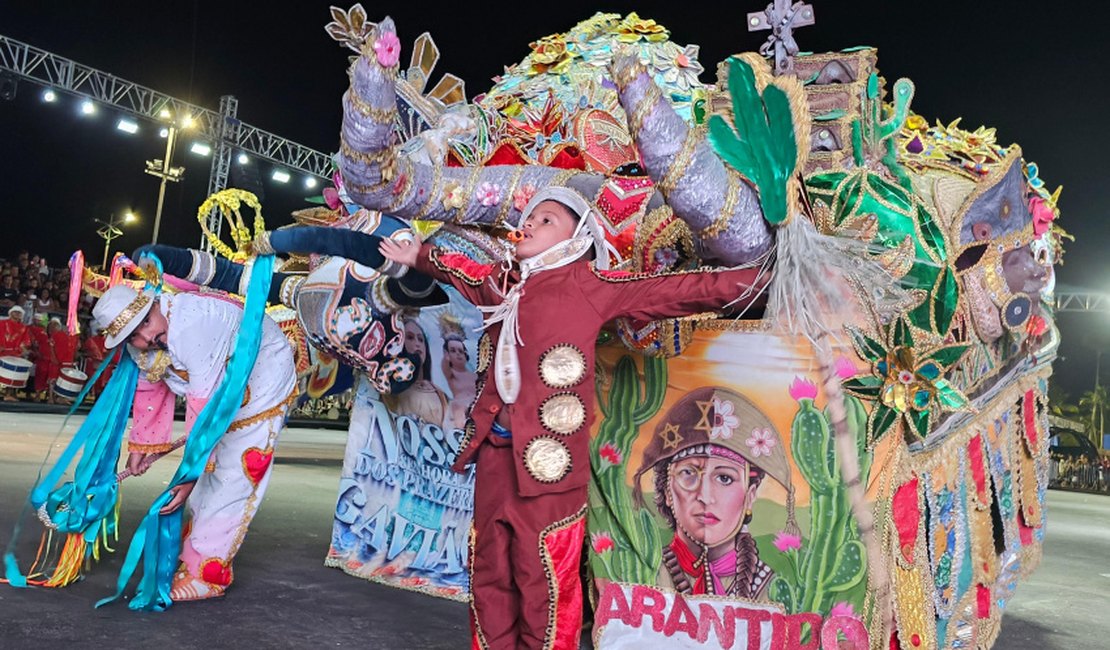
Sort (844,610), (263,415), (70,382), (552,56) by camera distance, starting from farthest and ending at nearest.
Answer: (70,382), (552,56), (263,415), (844,610)

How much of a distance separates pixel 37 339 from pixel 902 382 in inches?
558

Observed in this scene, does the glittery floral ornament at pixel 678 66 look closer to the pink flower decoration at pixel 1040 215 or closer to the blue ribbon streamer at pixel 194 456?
the pink flower decoration at pixel 1040 215

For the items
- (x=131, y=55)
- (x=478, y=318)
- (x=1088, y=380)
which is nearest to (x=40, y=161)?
(x=131, y=55)

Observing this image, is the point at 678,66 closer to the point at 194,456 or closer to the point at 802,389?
the point at 802,389

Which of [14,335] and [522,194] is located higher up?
[522,194]

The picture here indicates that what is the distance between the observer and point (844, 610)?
288 centimetres

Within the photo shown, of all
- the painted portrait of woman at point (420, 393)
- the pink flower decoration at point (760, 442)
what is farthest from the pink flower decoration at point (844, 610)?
the painted portrait of woman at point (420, 393)

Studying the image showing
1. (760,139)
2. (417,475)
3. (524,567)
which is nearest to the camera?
(760,139)

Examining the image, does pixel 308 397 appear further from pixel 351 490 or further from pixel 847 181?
pixel 847 181

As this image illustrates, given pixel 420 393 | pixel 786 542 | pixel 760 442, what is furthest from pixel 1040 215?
pixel 420 393

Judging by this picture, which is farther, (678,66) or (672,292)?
(678,66)

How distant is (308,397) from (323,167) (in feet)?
39.9

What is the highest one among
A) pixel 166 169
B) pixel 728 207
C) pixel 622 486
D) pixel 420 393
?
pixel 166 169

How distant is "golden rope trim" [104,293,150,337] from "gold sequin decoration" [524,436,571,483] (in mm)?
2055
